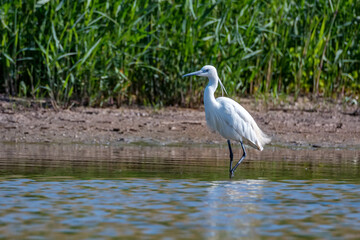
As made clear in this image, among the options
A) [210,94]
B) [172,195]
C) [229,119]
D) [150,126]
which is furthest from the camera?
[150,126]

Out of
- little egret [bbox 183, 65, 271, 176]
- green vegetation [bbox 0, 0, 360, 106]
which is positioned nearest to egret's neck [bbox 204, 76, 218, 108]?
little egret [bbox 183, 65, 271, 176]

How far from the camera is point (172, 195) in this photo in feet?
19.8

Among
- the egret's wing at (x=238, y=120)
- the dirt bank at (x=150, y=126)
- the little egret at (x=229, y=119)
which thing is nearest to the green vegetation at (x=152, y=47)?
the dirt bank at (x=150, y=126)

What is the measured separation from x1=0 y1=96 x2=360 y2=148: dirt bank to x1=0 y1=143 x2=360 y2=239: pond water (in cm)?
111

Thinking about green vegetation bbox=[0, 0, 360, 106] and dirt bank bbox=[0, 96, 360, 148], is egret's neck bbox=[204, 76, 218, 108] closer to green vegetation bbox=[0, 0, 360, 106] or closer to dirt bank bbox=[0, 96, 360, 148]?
dirt bank bbox=[0, 96, 360, 148]

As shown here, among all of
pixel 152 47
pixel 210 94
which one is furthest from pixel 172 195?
pixel 152 47

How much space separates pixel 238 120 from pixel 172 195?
272 cm

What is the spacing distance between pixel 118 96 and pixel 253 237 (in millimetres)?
7777

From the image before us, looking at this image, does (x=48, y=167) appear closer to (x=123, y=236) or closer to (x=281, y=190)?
(x=281, y=190)

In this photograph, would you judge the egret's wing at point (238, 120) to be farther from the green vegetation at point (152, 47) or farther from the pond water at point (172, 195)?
the green vegetation at point (152, 47)

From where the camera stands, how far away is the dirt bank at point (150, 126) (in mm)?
10492

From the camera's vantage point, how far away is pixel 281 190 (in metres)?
6.45

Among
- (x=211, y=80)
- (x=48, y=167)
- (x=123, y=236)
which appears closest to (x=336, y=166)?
(x=211, y=80)

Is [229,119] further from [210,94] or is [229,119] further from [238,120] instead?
[210,94]
